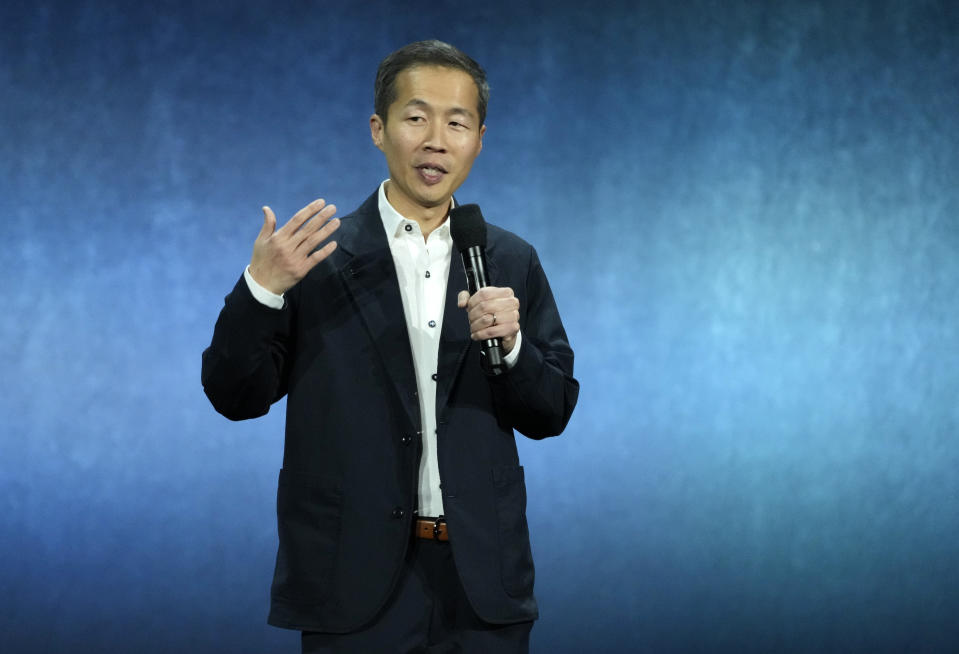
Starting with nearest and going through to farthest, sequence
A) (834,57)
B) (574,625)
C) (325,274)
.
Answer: (325,274)
(574,625)
(834,57)

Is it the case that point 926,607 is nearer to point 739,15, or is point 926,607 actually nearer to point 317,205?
point 739,15

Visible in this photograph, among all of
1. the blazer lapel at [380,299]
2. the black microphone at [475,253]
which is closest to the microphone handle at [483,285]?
the black microphone at [475,253]

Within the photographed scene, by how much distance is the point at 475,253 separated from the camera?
59.0 inches

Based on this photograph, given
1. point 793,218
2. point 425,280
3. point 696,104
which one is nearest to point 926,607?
point 793,218

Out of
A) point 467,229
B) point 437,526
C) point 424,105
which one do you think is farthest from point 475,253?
point 437,526

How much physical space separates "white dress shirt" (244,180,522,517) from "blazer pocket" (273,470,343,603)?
0.14 metres

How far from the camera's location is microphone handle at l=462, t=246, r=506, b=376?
1446 mm

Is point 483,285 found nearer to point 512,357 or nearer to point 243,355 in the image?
point 512,357

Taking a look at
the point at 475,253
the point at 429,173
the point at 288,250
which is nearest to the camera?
the point at 288,250

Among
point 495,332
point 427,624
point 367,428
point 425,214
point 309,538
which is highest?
point 425,214

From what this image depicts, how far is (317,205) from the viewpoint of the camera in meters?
1.42

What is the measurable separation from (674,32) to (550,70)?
55 cm

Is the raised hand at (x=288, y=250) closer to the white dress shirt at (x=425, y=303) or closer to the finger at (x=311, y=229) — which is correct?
the finger at (x=311, y=229)

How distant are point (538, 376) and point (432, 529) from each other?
270 millimetres
